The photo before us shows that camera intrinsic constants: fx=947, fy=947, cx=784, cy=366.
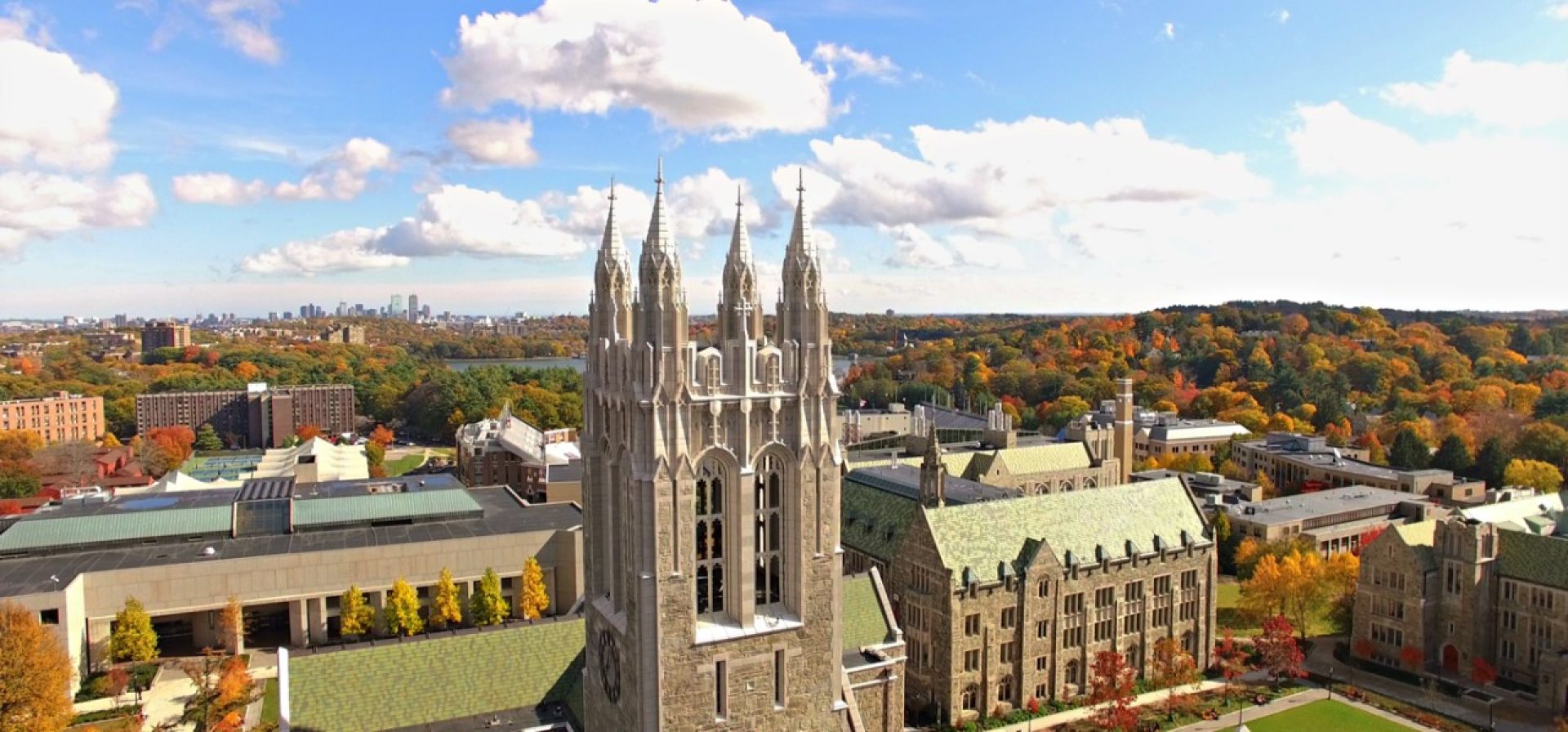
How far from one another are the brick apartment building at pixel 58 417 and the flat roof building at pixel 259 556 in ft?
355

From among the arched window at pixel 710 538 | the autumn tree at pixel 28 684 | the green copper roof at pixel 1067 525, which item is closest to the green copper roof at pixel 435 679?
the arched window at pixel 710 538

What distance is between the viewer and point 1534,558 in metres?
68.2

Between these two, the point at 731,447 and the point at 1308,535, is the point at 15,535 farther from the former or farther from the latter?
the point at 1308,535

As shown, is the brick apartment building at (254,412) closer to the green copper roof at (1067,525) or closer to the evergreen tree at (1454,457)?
the green copper roof at (1067,525)

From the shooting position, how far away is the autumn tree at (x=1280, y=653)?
65562mm

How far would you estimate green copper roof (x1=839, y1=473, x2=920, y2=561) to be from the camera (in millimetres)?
67875

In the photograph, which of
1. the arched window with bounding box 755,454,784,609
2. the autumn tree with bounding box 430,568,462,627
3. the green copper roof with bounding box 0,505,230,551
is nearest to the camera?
the arched window with bounding box 755,454,784,609

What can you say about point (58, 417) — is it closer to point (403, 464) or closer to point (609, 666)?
point (403, 464)

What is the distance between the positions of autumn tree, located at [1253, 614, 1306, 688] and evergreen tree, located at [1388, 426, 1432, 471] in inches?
2651

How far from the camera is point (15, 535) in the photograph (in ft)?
251

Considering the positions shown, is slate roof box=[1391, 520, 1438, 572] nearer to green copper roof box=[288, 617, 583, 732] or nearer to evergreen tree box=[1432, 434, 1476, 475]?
evergreen tree box=[1432, 434, 1476, 475]

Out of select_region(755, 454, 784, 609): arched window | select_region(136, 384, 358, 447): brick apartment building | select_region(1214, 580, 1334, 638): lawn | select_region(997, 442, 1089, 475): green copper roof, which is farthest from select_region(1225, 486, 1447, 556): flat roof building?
select_region(136, 384, 358, 447): brick apartment building

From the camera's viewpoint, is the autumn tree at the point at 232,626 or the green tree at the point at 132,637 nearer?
the green tree at the point at 132,637

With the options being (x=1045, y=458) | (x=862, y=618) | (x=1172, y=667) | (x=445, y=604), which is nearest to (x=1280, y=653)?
(x=1172, y=667)
